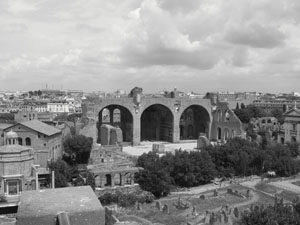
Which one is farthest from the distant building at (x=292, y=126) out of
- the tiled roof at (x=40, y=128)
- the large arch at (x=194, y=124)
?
the tiled roof at (x=40, y=128)

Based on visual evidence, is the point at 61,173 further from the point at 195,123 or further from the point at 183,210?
the point at 195,123

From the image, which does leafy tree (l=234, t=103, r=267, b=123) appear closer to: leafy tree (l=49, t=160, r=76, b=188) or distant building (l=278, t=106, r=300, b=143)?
distant building (l=278, t=106, r=300, b=143)

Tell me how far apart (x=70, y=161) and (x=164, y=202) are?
17106mm

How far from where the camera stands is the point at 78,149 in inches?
1513

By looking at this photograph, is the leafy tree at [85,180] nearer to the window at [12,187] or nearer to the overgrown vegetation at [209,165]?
the overgrown vegetation at [209,165]

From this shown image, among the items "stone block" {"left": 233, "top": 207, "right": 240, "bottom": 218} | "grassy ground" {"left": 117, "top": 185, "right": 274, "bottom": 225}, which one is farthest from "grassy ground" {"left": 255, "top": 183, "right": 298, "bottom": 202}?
"stone block" {"left": 233, "top": 207, "right": 240, "bottom": 218}

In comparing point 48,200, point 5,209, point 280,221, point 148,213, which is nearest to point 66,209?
point 48,200

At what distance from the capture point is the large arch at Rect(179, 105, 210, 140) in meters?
61.5

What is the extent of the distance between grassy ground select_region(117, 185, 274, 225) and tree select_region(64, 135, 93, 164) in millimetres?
14770

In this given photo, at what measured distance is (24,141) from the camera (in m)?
33.8

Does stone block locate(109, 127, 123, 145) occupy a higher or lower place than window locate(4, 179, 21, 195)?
higher

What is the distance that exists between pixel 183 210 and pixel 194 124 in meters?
42.0

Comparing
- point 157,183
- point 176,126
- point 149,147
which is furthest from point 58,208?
point 176,126

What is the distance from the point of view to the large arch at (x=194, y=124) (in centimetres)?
6150
